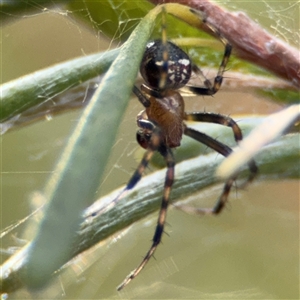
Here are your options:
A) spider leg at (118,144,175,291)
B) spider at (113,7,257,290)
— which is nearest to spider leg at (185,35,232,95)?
spider at (113,7,257,290)

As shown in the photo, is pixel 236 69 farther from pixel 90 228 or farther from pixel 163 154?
pixel 90 228

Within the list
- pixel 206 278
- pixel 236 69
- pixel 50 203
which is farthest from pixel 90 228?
pixel 206 278

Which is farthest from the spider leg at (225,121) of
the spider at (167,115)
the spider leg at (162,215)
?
the spider leg at (162,215)

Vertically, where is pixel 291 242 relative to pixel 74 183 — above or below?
below

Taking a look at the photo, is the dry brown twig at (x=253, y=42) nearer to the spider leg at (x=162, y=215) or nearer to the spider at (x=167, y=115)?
the spider at (x=167, y=115)

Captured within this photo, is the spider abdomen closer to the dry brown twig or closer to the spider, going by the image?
the spider
